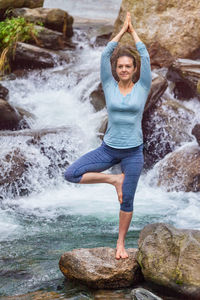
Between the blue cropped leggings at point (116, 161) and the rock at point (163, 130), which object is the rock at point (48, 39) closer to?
the rock at point (163, 130)

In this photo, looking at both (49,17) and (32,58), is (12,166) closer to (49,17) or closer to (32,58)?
(32,58)

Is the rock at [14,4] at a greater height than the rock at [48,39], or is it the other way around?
the rock at [14,4]

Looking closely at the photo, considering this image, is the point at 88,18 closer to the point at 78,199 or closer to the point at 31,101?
the point at 31,101

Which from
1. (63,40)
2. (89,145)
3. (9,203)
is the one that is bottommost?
(9,203)

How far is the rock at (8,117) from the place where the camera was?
862 cm

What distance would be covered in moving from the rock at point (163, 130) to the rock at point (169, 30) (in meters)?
2.41

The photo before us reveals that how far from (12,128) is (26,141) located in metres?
0.99

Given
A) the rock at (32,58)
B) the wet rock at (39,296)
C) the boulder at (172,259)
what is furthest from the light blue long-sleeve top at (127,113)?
the rock at (32,58)

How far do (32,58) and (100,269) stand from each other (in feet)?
27.4

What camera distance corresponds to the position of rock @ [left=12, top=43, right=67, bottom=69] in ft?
37.9

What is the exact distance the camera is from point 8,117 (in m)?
8.79

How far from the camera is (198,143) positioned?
822 centimetres

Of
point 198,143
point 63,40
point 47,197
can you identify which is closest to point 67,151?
point 47,197

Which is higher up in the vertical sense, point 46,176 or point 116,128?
point 116,128
